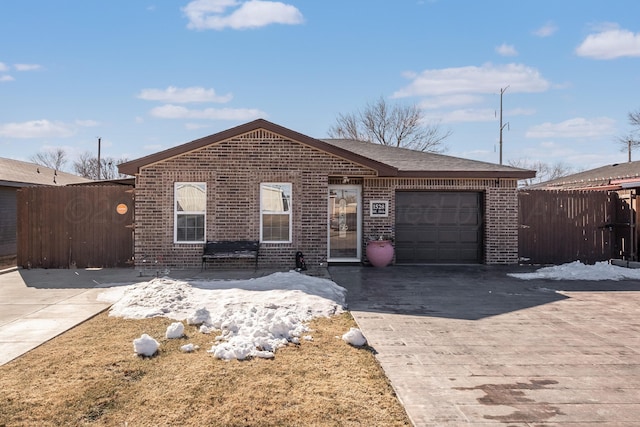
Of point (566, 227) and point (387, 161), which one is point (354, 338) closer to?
point (387, 161)

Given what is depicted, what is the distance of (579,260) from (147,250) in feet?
40.8

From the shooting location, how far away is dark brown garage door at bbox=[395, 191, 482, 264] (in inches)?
532

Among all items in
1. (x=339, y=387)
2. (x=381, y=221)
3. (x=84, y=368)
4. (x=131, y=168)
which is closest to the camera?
(x=339, y=387)

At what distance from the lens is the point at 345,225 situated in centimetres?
1338

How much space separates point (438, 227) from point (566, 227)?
388 centimetres

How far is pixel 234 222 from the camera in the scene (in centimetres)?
1209

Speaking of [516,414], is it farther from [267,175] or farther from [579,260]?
[579,260]

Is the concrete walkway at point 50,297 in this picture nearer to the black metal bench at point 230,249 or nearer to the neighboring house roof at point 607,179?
the black metal bench at point 230,249

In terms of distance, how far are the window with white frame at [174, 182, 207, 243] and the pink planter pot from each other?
15.4 ft

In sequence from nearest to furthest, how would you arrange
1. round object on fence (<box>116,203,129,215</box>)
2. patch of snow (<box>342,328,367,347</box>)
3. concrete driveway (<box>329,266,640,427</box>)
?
concrete driveway (<box>329,266,640,427</box>), patch of snow (<box>342,328,367,347</box>), round object on fence (<box>116,203,129,215</box>)

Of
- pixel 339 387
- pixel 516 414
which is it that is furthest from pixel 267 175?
pixel 516 414

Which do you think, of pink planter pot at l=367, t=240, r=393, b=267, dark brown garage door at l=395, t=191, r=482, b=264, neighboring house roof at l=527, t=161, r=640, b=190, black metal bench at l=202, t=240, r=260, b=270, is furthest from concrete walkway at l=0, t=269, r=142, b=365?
neighboring house roof at l=527, t=161, r=640, b=190

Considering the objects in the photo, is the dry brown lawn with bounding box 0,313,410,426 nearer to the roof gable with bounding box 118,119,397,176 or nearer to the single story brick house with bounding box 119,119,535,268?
the single story brick house with bounding box 119,119,535,268

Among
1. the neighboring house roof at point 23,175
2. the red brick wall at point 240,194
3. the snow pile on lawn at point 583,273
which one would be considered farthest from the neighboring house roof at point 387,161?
the neighboring house roof at point 23,175
